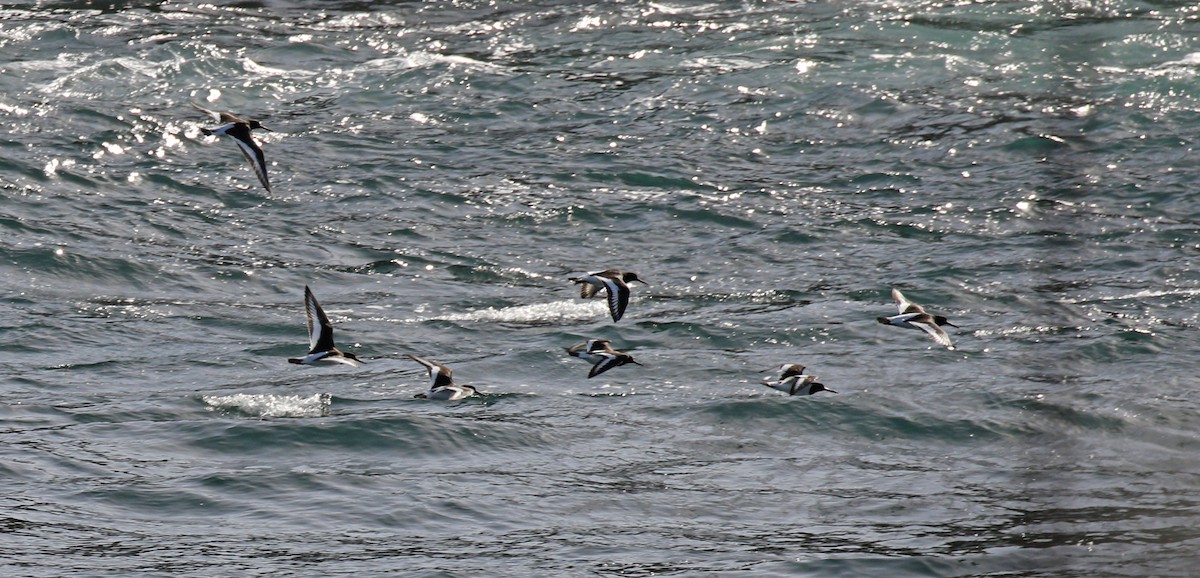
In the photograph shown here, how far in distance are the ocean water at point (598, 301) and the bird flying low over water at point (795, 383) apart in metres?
0.43

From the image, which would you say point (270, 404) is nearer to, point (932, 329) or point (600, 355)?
point (600, 355)

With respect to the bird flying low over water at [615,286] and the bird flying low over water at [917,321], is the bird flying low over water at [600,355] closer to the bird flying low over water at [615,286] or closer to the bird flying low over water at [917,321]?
the bird flying low over water at [615,286]

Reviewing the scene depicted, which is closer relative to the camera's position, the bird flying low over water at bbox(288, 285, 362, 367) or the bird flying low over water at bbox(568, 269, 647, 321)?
the bird flying low over water at bbox(288, 285, 362, 367)

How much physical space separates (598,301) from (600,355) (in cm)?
509

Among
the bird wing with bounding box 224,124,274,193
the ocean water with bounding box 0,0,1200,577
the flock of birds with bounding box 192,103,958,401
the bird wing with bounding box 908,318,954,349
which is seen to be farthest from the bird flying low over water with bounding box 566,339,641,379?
the bird wing with bounding box 224,124,274,193

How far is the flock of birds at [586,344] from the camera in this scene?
13.7m

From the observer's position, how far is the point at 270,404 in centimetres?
1695

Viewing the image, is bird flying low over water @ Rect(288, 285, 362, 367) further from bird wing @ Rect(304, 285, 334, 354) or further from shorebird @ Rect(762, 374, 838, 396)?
shorebird @ Rect(762, 374, 838, 396)

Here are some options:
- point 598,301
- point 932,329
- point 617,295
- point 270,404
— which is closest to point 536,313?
point 598,301

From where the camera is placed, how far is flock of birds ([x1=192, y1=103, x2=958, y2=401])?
45.1ft

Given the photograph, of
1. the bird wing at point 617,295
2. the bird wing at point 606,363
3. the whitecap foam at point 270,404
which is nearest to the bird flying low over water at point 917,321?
the bird wing at point 617,295

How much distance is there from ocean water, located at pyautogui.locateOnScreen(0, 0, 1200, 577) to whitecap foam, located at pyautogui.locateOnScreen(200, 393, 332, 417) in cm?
8

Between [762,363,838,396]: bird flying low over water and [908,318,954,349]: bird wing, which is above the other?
[908,318,954,349]: bird wing

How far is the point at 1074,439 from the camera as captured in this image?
54.7ft
